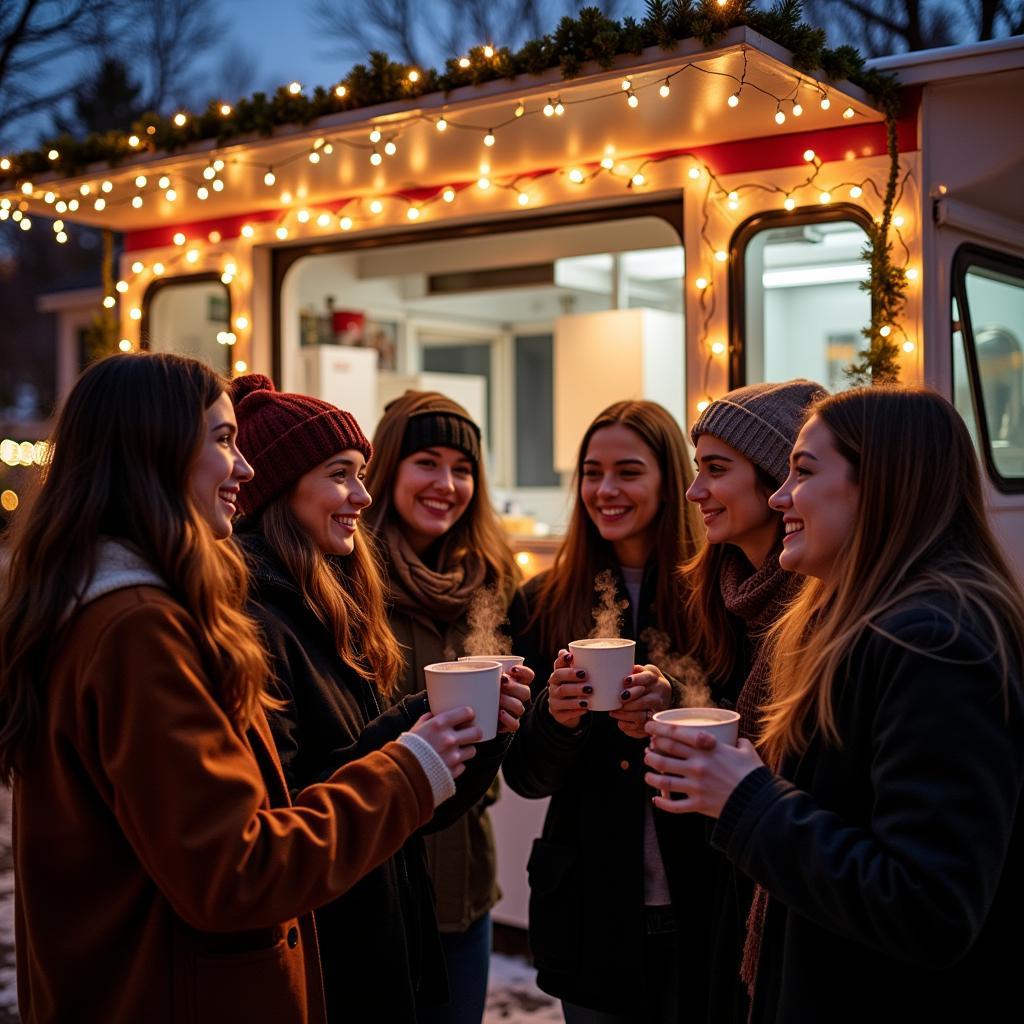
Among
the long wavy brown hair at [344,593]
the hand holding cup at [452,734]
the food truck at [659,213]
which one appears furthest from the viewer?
the food truck at [659,213]

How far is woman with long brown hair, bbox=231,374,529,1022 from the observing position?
7.80 feet

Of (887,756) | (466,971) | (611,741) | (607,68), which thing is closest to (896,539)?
(887,756)

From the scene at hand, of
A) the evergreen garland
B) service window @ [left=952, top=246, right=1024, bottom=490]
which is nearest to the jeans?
the evergreen garland

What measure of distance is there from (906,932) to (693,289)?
10.8 feet

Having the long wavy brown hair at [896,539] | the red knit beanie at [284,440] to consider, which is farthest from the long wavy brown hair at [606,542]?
the long wavy brown hair at [896,539]

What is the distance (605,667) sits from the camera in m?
2.61

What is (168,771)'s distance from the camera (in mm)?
1698

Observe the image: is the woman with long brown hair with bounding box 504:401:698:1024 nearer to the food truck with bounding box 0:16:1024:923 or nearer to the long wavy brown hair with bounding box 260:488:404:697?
the long wavy brown hair with bounding box 260:488:404:697

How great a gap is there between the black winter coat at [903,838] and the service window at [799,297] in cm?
286

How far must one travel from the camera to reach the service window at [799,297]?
4.61 m

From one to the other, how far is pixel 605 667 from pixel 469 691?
48cm

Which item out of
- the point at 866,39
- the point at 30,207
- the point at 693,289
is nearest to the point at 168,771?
the point at 693,289

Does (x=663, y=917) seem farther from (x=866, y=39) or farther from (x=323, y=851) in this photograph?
(x=866, y=39)

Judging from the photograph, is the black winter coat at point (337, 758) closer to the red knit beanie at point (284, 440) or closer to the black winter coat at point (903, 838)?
the red knit beanie at point (284, 440)
